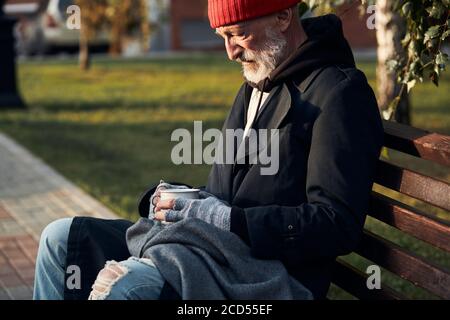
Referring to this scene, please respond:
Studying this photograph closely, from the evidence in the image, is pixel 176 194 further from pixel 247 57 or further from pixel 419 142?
pixel 419 142

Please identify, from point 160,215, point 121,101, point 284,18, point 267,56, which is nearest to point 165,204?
point 160,215

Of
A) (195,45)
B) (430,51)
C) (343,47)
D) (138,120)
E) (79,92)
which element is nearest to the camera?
(343,47)

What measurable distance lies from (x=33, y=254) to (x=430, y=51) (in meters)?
2.88

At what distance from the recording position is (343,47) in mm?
3258

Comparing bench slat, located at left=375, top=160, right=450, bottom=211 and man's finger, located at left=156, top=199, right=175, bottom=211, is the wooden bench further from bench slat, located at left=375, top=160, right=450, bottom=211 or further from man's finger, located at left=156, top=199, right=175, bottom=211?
man's finger, located at left=156, top=199, right=175, bottom=211

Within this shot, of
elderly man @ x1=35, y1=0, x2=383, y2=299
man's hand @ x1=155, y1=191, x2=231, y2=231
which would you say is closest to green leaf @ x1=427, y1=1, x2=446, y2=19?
elderly man @ x1=35, y1=0, x2=383, y2=299

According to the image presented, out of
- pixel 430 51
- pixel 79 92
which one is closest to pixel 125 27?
pixel 79 92

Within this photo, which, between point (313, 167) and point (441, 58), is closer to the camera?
point (313, 167)

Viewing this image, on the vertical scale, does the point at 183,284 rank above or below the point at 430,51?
below

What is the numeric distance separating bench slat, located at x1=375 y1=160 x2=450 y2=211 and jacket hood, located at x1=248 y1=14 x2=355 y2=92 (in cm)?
37

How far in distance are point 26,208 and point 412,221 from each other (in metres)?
4.50

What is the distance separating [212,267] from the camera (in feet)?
9.45

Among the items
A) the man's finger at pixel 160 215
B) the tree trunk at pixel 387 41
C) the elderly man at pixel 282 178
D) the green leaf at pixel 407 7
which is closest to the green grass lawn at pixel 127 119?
the tree trunk at pixel 387 41
